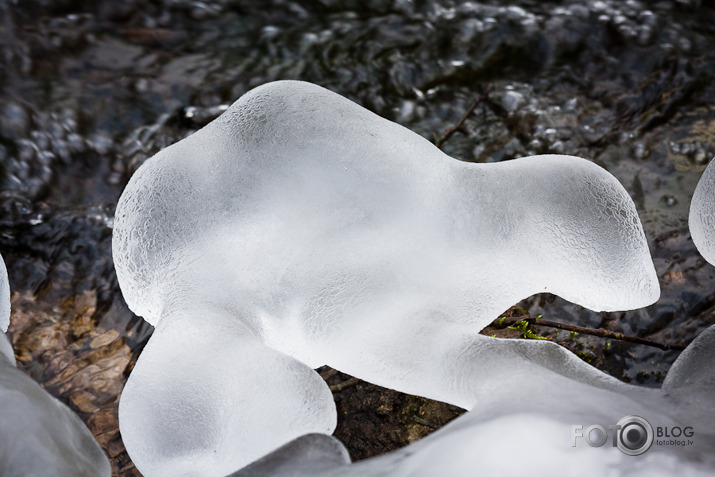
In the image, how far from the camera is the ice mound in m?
1.70

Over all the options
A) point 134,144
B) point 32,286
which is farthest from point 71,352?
point 134,144

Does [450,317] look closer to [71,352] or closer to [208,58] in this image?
[71,352]

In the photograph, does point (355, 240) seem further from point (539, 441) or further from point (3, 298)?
point (3, 298)

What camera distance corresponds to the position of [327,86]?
3.15m

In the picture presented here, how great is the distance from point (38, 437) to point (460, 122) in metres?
2.01

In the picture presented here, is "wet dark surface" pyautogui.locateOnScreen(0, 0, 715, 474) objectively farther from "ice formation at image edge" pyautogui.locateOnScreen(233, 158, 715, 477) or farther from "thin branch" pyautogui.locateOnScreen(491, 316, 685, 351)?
"ice formation at image edge" pyautogui.locateOnScreen(233, 158, 715, 477)

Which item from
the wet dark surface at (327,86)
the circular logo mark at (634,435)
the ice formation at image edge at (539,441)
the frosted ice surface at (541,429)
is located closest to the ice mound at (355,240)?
the frosted ice surface at (541,429)

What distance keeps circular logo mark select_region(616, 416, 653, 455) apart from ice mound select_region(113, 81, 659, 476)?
336 mm

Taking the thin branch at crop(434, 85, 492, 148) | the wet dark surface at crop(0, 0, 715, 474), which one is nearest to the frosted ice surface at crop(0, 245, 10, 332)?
the wet dark surface at crop(0, 0, 715, 474)

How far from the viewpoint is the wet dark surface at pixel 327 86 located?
247cm

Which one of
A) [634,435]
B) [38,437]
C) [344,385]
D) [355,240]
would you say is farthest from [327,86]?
[634,435]

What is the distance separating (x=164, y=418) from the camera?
1.49 meters

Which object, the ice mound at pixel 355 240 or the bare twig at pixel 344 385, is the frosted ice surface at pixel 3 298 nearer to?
the ice mound at pixel 355 240

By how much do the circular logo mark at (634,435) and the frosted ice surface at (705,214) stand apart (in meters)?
0.77
